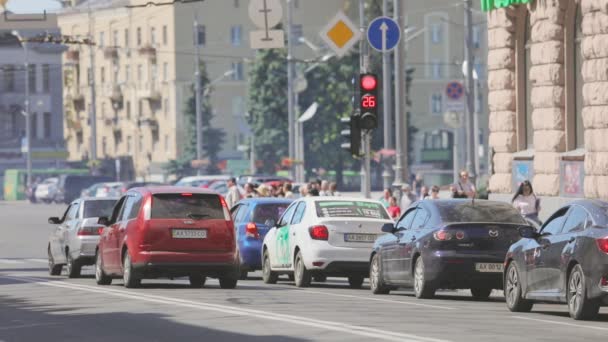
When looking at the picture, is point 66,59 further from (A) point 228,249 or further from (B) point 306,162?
(A) point 228,249

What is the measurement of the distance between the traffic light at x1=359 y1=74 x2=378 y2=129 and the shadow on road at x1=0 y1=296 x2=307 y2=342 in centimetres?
1234

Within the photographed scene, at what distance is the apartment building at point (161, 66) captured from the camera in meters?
122

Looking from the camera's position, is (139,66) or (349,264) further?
(139,66)

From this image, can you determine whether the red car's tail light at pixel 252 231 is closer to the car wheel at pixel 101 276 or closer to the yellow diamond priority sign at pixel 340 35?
the car wheel at pixel 101 276

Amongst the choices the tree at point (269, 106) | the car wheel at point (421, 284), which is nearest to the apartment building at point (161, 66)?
the tree at point (269, 106)

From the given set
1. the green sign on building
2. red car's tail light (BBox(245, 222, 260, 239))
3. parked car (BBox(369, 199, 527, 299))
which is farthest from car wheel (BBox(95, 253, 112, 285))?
the green sign on building

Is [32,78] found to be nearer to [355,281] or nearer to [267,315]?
[355,281]

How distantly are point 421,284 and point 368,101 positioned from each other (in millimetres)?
9698

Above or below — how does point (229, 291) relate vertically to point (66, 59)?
below

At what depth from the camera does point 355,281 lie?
1109 inches

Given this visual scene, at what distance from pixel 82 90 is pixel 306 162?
26.7 m

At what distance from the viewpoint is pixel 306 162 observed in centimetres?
11388

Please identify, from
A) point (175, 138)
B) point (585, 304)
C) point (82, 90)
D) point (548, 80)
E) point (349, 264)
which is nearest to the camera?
point (585, 304)

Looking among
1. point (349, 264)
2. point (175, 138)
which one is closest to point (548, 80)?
point (349, 264)
